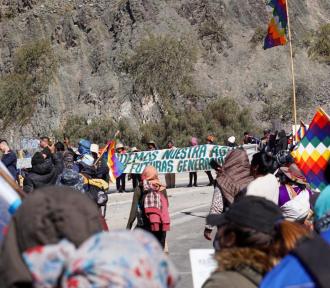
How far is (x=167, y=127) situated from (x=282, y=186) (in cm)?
4224

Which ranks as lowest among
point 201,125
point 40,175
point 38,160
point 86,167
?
point 201,125

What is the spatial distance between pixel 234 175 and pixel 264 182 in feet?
4.31

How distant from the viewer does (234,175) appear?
7523 millimetres

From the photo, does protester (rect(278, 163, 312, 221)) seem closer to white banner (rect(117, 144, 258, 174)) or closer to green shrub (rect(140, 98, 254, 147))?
white banner (rect(117, 144, 258, 174))

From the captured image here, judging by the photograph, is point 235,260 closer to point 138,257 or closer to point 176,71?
point 138,257

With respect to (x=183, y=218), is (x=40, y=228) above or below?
above

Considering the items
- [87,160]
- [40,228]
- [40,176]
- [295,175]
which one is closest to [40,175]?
[40,176]

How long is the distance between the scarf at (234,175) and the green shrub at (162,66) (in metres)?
43.4

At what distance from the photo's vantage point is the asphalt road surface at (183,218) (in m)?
11.3

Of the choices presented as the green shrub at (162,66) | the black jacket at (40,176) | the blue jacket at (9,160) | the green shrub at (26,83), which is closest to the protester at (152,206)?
the black jacket at (40,176)

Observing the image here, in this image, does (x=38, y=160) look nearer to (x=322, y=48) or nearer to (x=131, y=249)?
(x=131, y=249)

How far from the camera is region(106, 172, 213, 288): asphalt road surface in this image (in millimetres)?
11258

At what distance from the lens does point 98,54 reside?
213ft

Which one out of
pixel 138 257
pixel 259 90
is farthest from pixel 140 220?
pixel 259 90
